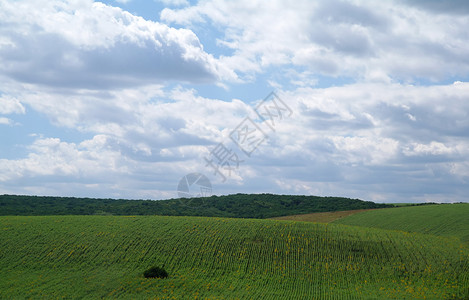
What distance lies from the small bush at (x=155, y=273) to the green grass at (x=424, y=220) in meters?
44.3

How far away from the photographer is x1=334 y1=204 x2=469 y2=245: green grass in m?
73.1

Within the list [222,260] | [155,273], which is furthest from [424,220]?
[155,273]

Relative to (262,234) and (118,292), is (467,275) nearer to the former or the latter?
(262,234)

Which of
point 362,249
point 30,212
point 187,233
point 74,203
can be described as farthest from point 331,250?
point 74,203

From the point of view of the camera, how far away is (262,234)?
214ft

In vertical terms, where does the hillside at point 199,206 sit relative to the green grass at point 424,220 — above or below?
above

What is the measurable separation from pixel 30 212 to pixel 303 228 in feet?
240

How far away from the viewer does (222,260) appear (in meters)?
55.8

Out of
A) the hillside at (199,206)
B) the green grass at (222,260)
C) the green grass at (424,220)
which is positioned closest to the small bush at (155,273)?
the green grass at (222,260)

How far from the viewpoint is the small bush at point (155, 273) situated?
162ft

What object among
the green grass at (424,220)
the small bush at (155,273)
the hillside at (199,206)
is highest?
the hillside at (199,206)

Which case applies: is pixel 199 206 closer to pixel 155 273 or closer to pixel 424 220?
pixel 424 220

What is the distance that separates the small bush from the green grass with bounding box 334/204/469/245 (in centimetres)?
4426

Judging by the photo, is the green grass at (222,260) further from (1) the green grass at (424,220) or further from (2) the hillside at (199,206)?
Result: (2) the hillside at (199,206)
